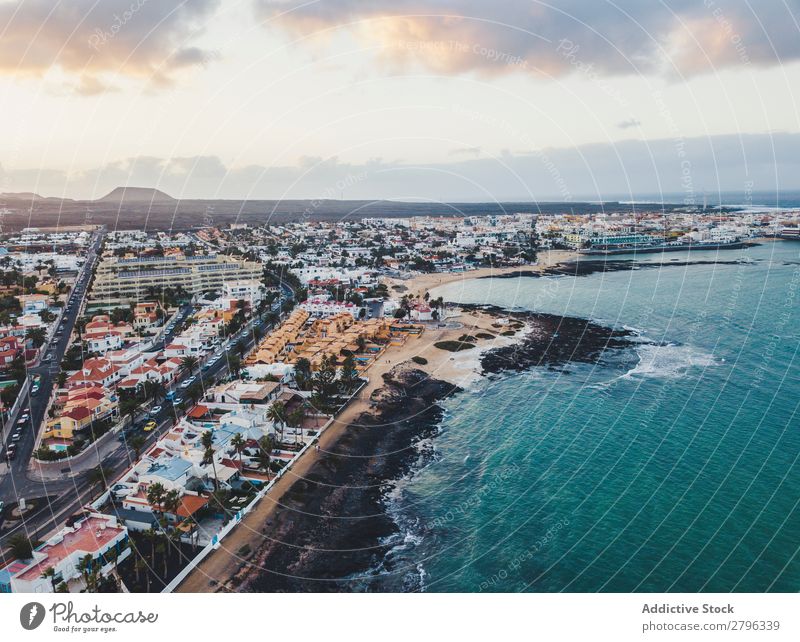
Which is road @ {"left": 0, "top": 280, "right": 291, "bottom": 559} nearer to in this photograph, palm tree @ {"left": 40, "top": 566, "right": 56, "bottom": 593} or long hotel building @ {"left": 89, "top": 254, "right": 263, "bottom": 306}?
palm tree @ {"left": 40, "top": 566, "right": 56, "bottom": 593}

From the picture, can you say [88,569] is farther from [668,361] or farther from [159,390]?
[668,361]

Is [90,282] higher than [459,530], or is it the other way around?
[90,282]

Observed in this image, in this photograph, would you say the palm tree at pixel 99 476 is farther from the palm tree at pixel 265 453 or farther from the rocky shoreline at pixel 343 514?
the rocky shoreline at pixel 343 514

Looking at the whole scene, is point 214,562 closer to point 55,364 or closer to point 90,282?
point 55,364

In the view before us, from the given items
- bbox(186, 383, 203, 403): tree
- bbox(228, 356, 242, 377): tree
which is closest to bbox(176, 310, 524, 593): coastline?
bbox(186, 383, 203, 403): tree

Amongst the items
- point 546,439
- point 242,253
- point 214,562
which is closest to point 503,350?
point 546,439
